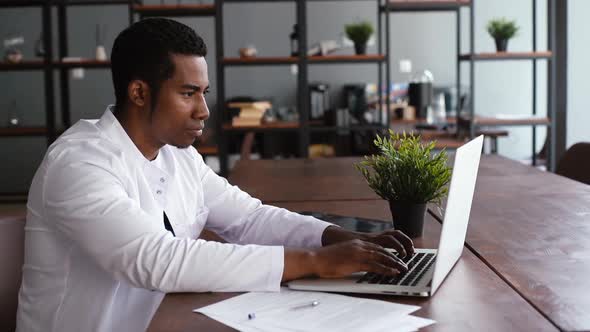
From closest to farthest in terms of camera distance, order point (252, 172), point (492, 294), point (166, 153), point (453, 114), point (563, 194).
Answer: point (492, 294) → point (166, 153) → point (563, 194) → point (252, 172) → point (453, 114)

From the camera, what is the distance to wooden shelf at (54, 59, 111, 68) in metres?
6.58

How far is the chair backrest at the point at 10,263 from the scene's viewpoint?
152 centimetres

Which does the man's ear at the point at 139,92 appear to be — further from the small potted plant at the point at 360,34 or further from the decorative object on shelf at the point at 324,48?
the small potted plant at the point at 360,34

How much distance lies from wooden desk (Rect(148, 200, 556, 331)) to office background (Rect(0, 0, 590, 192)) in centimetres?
716

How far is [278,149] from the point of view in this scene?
8.22 metres

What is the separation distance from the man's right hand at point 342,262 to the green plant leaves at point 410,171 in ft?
1.09

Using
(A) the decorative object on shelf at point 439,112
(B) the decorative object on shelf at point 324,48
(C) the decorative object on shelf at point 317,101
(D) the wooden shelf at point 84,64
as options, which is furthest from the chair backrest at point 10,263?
(C) the decorative object on shelf at point 317,101

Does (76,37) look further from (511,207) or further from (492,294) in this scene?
(492,294)

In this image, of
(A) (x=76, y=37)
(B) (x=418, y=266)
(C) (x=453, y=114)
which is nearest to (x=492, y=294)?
(B) (x=418, y=266)

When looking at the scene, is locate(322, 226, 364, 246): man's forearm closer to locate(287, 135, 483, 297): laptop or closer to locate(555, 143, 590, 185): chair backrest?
locate(287, 135, 483, 297): laptop

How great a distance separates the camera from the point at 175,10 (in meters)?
6.21

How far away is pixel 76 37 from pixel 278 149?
268 cm

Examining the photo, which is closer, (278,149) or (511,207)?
(511,207)

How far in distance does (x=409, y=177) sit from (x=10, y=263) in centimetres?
87
